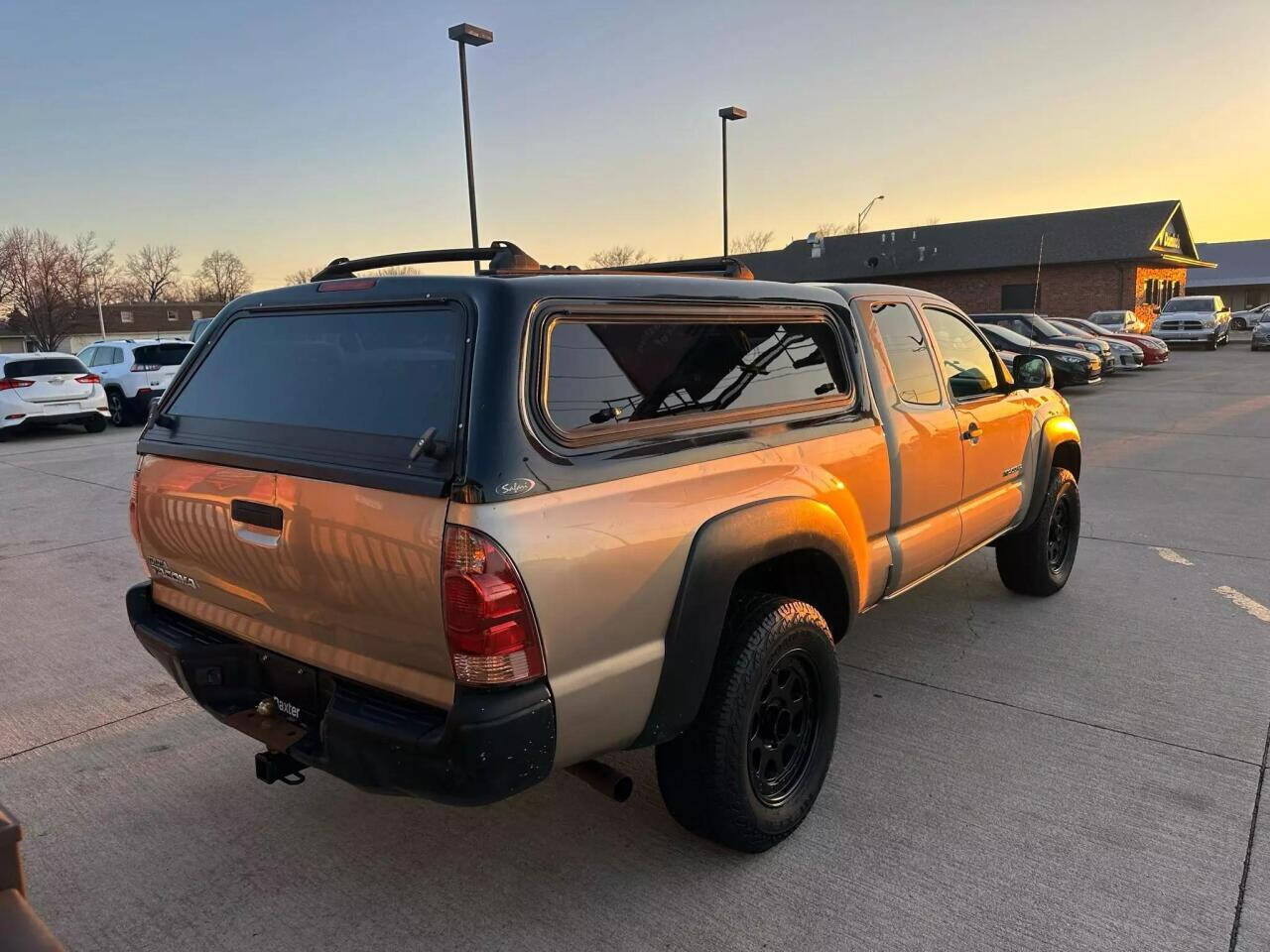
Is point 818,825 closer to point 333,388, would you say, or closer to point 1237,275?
point 333,388

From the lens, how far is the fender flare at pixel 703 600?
247 centimetres

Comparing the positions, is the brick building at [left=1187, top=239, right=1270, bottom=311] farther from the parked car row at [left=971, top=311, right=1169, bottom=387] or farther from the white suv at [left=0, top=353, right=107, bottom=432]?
the white suv at [left=0, top=353, right=107, bottom=432]

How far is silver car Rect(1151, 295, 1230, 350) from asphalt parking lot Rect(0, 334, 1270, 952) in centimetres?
3094

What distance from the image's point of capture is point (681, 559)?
2.48m

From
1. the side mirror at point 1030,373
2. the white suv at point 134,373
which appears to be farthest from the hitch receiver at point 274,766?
the white suv at point 134,373

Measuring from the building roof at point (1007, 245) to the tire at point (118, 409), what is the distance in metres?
27.6

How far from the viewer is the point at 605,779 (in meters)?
2.56

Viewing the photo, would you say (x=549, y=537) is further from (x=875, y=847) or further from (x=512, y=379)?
(x=875, y=847)

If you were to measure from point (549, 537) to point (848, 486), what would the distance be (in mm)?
1532

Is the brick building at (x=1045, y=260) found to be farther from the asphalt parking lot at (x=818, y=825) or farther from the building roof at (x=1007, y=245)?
the asphalt parking lot at (x=818, y=825)

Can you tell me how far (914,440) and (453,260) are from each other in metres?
2.07

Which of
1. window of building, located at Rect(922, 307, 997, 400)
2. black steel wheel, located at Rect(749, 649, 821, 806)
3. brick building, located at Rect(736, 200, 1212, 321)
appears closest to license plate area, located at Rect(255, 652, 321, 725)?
black steel wheel, located at Rect(749, 649, 821, 806)

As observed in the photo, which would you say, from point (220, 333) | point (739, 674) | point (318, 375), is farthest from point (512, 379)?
point (220, 333)

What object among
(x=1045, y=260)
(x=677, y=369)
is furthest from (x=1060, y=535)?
(x=1045, y=260)
